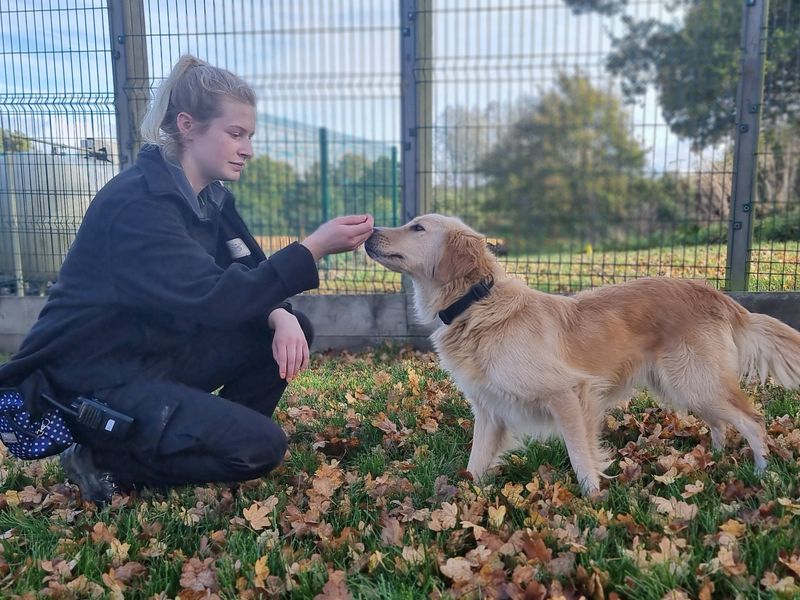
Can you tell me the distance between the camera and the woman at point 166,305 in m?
2.56

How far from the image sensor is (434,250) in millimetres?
3172

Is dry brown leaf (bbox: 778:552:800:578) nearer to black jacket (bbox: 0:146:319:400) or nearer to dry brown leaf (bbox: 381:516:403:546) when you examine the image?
dry brown leaf (bbox: 381:516:403:546)

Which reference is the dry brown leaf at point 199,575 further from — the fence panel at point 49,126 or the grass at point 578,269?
the fence panel at point 49,126

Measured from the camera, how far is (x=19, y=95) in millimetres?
5957

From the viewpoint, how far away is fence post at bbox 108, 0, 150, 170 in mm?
5734

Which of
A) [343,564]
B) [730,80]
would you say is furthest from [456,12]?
[730,80]

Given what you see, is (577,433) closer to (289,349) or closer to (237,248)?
(289,349)

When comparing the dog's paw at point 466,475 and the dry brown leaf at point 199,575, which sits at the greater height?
the dry brown leaf at point 199,575

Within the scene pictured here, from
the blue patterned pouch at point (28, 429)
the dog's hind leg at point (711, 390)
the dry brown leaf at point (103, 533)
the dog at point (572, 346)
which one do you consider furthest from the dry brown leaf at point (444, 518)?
the blue patterned pouch at point (28, 429)

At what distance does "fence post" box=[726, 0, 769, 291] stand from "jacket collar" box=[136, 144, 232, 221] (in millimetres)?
4391

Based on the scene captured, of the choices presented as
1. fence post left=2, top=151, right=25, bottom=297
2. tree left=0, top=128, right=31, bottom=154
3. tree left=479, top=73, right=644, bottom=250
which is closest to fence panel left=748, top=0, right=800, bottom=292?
tree left=0, top=128, right=31, bottom=154

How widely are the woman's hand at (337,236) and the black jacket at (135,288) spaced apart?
0.08m

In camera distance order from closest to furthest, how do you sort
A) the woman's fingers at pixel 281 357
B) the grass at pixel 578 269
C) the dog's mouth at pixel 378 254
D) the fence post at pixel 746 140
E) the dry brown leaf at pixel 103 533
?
1. the dry brown leaf at pixel 103 533
2. the woman's fingers at pixel 281 357
3. the dog's mouth at pixel 378 254
4. the fence post at pixel 746 140
5. the grass at pixel 578 269

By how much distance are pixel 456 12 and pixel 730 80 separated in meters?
5.94
